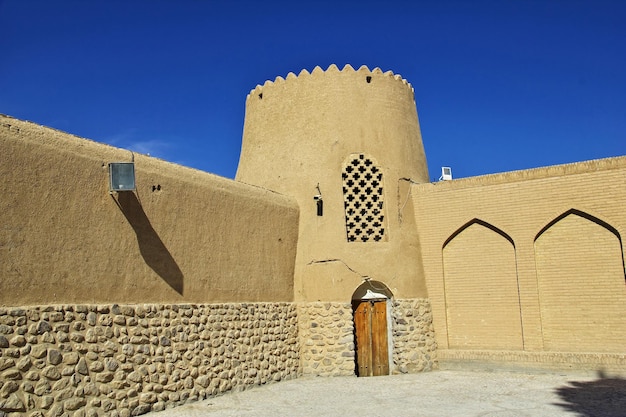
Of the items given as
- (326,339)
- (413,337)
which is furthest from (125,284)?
(413,337)

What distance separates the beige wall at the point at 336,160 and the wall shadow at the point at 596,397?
3.81 m

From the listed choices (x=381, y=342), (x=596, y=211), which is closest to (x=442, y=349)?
(x=381, y=342)

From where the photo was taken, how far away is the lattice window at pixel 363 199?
1348 centimetres

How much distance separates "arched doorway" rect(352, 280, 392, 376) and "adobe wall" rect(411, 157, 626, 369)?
112 centimetres

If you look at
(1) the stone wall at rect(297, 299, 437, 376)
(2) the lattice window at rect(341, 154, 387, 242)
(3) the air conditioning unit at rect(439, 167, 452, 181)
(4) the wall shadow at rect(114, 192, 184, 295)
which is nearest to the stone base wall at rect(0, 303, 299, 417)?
(4) the wall shadow at rect(114, 192, 184, 295)

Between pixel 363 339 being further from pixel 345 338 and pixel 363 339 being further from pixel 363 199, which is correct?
pixel 363 199

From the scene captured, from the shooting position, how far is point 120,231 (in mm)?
9172

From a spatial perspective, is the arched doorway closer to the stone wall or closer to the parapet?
the stone wall

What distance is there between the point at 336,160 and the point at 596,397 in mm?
6695

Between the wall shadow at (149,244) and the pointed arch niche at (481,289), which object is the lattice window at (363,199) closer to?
the pointed arch niche at (481,289)

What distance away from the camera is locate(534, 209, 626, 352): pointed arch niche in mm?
11969

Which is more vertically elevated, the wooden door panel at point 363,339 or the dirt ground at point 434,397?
the wooden door panel at point 363,339

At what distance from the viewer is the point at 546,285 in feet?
41.5

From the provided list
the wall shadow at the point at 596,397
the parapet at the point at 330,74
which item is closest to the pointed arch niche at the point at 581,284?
the wall shadow at the point at 596,397
